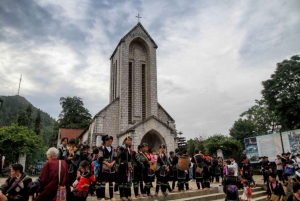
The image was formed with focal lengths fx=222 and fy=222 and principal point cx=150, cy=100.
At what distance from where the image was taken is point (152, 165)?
820 centimetres

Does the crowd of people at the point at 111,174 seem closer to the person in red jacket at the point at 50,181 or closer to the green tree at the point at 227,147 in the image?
the person in red jacket at the point at 50,181

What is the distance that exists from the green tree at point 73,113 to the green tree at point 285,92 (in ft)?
113

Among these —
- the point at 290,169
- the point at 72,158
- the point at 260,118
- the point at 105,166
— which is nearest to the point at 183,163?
the point at 105,166

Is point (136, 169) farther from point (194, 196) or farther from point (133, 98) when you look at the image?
point (133, 98)

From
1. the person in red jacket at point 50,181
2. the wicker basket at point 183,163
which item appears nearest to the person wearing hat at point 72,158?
the person in red jacket at point 50,181

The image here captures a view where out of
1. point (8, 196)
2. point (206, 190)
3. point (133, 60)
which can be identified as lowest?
point (206, 190)

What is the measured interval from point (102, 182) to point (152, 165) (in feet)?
7.10

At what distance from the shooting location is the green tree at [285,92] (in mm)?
20453

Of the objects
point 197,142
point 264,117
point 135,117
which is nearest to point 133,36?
point 135,117

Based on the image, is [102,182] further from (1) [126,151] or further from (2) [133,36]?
(2) [133,36]

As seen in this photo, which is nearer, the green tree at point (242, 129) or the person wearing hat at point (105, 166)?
the person wearing hat at point (105, 166)

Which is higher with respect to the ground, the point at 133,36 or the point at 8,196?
the point at 133,36

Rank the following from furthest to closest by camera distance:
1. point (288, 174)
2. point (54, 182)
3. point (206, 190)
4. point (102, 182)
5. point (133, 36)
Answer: point (133, 36) → point (288, 174) → point (206, 190) → point (102, 182) → point (54, 182)

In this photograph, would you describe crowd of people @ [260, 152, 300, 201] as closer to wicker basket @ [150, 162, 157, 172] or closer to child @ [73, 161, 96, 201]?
wicker basket @ [150, 162, 157, 172]
